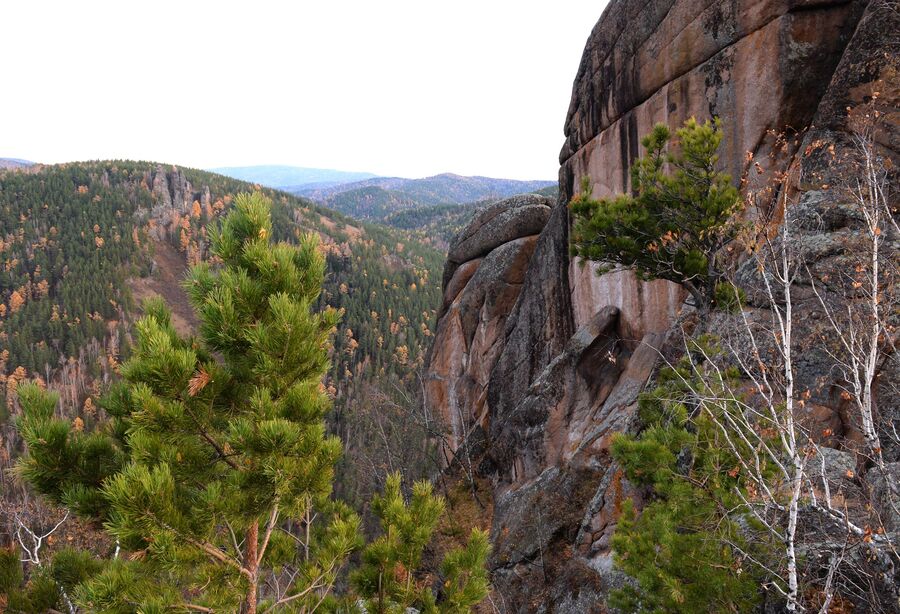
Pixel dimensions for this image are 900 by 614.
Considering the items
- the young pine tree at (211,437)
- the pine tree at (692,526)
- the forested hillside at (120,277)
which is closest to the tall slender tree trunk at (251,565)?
the young pine tree at (211,437)

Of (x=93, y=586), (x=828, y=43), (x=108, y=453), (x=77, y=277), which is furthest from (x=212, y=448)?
(x=77, y=277)

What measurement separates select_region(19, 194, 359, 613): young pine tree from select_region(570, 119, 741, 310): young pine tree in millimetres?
6161

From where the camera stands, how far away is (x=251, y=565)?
572 cm

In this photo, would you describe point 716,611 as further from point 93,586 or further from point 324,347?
point 93,586

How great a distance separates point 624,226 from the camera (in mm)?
9500

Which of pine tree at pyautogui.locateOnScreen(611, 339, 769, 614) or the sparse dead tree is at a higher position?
the sparse dead tree

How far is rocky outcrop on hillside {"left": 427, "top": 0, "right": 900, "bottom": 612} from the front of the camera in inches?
370

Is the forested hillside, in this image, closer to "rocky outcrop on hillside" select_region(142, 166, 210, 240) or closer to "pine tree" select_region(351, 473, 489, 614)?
"rocky outcrop on hillside" select_region(142, 166, 210, 240)

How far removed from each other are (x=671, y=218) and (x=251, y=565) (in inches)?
353

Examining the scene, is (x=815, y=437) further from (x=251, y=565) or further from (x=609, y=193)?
(x=609, y=193)

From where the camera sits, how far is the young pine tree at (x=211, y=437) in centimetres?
428

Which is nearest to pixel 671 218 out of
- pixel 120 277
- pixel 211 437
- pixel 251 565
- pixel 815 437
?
pixel 815 437

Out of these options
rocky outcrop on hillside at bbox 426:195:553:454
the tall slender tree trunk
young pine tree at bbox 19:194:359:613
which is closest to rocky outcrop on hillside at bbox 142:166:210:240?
rocky outcrop on hillside at bbox 426:195:553:454

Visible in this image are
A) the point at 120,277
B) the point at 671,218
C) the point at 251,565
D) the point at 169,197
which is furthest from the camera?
the point at 169,197
